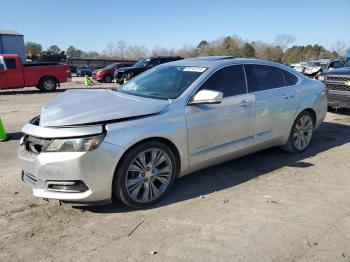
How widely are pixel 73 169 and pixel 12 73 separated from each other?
1637 cm

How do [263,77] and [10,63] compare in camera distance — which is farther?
[10,63]

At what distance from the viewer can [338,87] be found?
9805 mm

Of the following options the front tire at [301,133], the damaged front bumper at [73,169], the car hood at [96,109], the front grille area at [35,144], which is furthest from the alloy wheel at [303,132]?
the front grille area at [35,144]

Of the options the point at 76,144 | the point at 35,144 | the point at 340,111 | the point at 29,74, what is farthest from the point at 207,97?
the point at 29,74

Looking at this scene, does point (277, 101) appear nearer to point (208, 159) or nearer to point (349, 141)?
point (208, 159)

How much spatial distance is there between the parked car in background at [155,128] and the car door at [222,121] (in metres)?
0.01

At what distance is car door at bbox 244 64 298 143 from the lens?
17.7ft

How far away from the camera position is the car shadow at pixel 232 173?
451 cm

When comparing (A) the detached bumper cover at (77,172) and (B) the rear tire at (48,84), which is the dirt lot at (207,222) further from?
(B) the rear tire at (48,84)

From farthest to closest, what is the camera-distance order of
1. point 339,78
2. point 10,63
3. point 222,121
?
point 10,63
point 339,78
point 222,121

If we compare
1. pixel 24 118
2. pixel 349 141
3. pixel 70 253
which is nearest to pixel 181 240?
pixel 70 253

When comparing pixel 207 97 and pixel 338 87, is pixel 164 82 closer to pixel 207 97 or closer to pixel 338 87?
pixel 207 97

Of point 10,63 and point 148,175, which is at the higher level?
point 10,63

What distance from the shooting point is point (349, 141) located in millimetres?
7320
